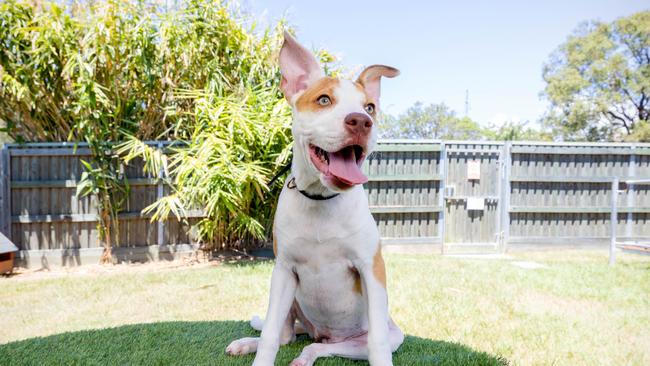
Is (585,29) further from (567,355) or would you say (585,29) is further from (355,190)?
(355,190)

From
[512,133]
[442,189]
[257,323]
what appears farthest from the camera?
[512,133]

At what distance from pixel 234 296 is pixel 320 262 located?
2.82m

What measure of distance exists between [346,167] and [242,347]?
3.67ft

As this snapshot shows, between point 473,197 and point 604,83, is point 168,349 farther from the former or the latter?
point 604,83

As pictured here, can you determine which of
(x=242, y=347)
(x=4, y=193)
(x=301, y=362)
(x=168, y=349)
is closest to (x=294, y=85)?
(x=301, y=362)

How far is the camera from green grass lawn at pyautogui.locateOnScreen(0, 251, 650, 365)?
217 cm

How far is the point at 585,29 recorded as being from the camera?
2067 cm

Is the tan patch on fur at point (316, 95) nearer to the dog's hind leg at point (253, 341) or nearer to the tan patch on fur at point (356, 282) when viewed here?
the tan patch on fur at point (356, 282)

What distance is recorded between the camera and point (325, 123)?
140cm

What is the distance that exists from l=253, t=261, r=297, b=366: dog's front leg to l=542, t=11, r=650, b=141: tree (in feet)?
70.5

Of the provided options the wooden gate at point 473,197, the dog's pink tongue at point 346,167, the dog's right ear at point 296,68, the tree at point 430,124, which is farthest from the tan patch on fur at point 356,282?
the tree at point 430,124

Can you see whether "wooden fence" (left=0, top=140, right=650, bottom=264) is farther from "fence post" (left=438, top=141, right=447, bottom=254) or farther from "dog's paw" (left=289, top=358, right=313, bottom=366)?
"dog's paw" (left=289, top=358, right=313, bottom=366)

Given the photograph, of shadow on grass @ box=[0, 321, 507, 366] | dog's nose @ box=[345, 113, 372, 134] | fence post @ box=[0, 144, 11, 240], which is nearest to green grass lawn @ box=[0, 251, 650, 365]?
shadow on grass @ box=[0, 321, 507, 366]

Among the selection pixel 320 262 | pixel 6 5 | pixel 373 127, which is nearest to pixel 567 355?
pixel 320 262
